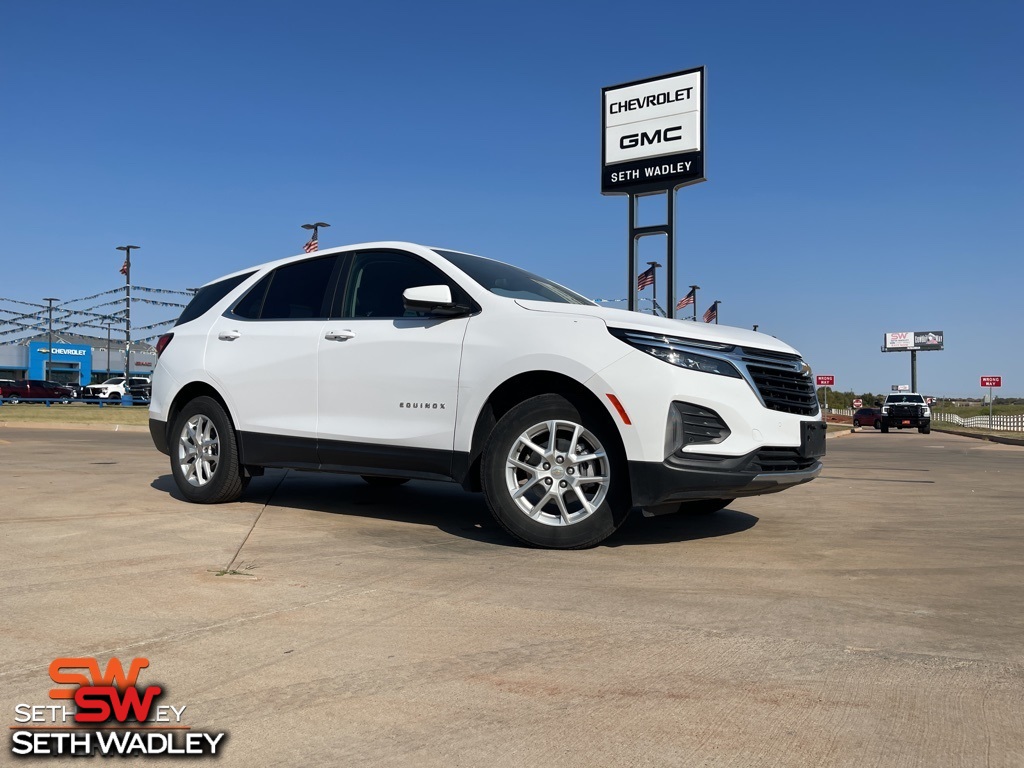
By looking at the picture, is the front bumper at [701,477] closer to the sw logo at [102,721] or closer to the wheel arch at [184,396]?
the sw logo at [102,721]

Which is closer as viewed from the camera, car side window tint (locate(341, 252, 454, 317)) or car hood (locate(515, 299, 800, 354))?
car hood (locate(515, 299, 800, 354))

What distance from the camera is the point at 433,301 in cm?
527

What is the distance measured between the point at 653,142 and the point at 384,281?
16957mm

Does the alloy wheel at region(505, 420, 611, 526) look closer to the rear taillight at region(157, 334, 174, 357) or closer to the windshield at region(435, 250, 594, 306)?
the windshield at region(435, 250, 594, 306)

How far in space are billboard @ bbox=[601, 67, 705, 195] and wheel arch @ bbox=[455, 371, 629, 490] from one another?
661 inches

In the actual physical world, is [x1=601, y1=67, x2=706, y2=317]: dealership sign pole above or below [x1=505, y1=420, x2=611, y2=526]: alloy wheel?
above

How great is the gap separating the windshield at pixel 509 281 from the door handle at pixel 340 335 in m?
0.82

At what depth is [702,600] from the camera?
3697 millimetres

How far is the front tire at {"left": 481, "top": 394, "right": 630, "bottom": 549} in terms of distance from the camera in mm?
4758

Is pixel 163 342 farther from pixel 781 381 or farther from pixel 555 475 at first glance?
pixel 781 381

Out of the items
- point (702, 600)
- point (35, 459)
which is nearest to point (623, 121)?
point (35, 459)

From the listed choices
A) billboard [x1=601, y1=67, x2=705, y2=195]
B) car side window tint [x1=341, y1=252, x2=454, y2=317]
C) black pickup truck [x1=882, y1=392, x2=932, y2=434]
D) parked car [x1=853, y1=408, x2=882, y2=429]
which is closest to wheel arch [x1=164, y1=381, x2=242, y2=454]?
car side window tint [x1=341, y1=252, x2=454, y2=317]

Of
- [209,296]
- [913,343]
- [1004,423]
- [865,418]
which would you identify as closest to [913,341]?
[913,343]

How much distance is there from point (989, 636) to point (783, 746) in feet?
4.86
